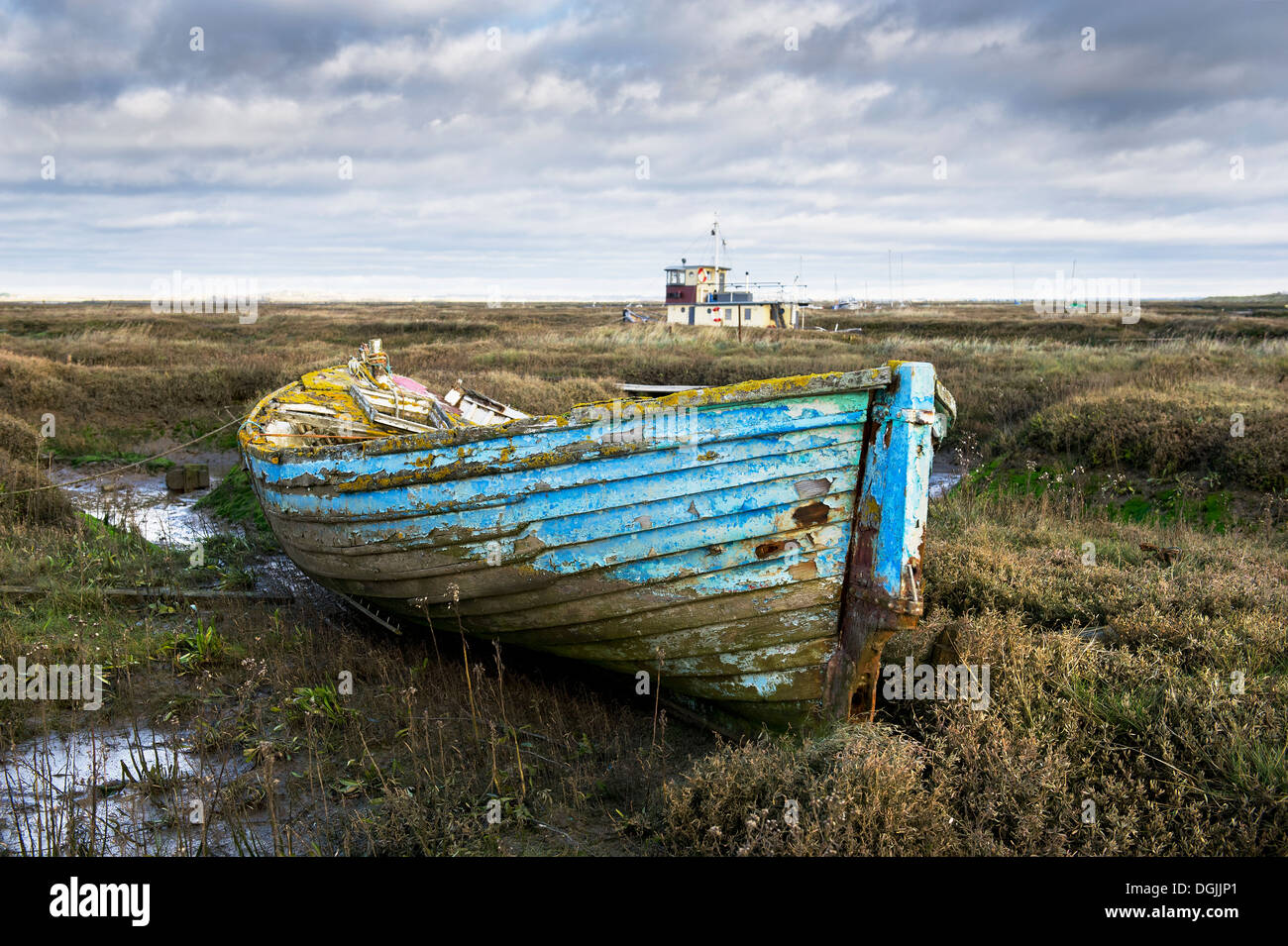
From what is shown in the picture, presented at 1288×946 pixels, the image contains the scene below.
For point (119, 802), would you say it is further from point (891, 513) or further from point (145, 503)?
point (145, 503)

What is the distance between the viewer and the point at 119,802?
3.82 metres

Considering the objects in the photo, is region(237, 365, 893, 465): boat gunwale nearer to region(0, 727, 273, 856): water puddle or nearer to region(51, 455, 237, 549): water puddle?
region(0, 727, 273, 856): water puddle

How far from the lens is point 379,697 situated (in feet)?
15.8

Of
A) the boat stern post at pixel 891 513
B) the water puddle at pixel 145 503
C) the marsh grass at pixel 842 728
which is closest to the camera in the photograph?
the marsh grass at pixel 842 728

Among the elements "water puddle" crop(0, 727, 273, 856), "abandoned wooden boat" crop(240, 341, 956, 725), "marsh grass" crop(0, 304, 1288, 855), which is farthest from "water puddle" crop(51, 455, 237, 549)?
→ "abandoned wooden boat" crop(240, 341, 956, 725)

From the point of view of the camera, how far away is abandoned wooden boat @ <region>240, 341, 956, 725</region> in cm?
369

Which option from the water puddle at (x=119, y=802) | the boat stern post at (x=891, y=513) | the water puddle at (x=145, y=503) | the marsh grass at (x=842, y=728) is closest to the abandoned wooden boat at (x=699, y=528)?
the boat stern post at (x=891, y=513)

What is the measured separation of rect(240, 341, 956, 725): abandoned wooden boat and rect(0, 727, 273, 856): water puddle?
55.0 inches

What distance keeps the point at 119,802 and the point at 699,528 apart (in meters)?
3.02

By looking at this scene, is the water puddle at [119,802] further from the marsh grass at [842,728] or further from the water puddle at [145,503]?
the water puddle at [145,503]

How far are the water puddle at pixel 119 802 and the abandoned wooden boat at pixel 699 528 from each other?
1397 millimetres

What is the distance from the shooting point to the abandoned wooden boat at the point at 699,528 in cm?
369

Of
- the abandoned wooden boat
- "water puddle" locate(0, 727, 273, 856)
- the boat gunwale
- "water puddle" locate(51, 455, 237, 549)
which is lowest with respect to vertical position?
"water puddle" locate(0, 727, 273, 856)

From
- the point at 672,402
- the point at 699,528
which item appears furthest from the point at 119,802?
the point at 672,402
